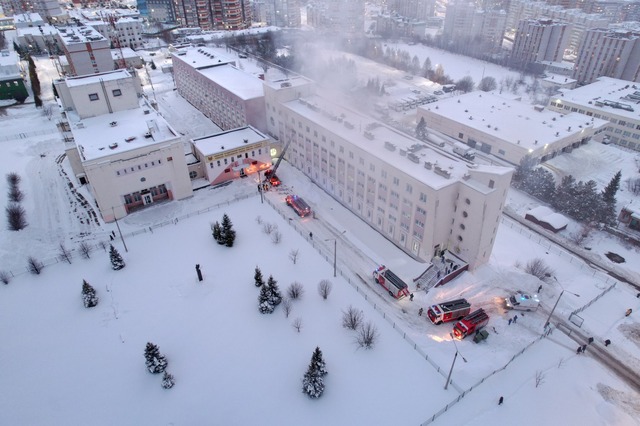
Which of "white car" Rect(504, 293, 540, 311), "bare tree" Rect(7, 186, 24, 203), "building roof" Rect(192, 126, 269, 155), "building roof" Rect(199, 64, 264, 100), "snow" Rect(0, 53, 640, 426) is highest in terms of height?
"building roof" Rect(199, 64, 264, 100)

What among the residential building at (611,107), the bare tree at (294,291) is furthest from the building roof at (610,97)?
the bare tree at (294,291)

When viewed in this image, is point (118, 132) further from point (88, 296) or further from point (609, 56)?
point (609, 56)

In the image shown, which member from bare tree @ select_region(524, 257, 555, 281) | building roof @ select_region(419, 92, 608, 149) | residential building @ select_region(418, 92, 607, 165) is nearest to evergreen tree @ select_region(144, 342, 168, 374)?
bare tree @ select_region(524, 257, 555, 281)

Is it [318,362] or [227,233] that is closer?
[318,362]

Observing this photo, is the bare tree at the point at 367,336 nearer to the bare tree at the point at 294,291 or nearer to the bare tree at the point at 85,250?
the bare tree at the point at 294,291

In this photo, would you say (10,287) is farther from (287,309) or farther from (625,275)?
(625,275)

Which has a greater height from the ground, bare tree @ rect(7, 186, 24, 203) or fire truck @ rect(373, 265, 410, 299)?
bare tree @ rect(7, 186, 24, 203)

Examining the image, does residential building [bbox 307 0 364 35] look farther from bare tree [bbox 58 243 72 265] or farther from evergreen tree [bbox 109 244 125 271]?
evergreen tree [bbox 109 244 125 271]

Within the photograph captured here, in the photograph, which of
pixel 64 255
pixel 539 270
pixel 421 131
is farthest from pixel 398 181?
pixel 64 255
